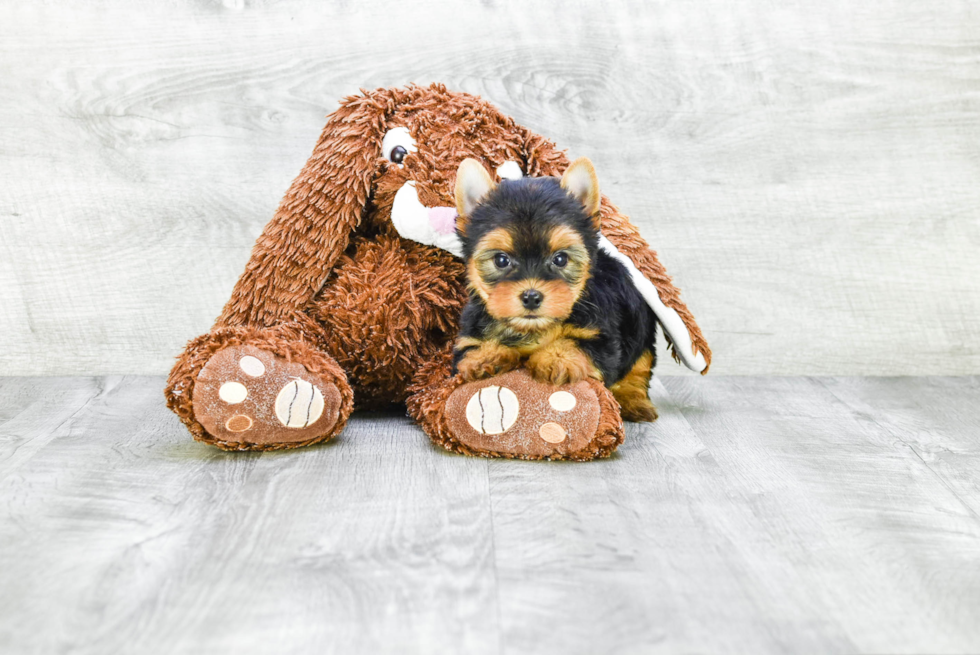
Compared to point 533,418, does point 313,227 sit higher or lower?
higher

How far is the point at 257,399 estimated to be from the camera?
129 centimetres

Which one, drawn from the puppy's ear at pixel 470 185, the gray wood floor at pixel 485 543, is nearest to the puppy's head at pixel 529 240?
the puppy's ear at pixel 470 185

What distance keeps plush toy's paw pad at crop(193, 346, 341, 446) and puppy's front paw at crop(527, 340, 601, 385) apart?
1.00ft

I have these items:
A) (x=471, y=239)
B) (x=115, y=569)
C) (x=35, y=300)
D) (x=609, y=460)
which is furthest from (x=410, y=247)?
(x=35, y=300)

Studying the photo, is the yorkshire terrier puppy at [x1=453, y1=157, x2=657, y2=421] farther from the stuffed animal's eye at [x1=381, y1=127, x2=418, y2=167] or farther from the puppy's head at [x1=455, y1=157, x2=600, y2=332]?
the stuffed animal's eye at [x1=381, y1=127, x2=418, y2=167]

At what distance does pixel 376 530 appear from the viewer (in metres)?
1.07

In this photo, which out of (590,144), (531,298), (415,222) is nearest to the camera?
(531,298)

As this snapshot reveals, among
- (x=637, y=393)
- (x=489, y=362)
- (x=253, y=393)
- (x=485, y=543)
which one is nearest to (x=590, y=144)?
(x=637, y=393)

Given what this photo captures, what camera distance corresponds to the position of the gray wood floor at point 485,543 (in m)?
0.86

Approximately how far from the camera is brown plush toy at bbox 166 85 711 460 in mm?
1399

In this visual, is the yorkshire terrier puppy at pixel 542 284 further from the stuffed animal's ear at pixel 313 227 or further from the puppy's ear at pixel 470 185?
the stuffed animal's ear at pixel 313 227

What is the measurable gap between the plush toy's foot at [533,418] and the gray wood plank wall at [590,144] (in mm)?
755

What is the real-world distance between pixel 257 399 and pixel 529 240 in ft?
1.41

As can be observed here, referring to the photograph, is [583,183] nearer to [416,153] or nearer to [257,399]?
[416,153]
